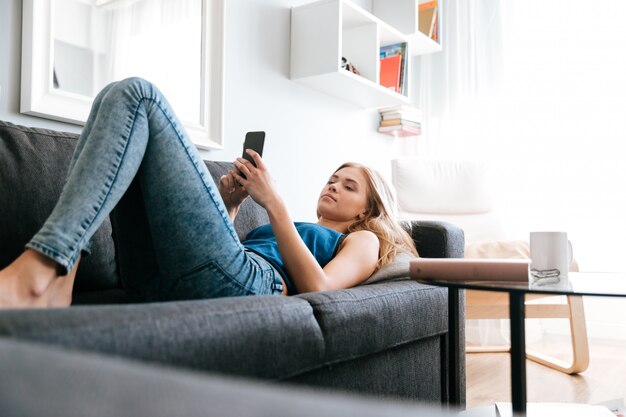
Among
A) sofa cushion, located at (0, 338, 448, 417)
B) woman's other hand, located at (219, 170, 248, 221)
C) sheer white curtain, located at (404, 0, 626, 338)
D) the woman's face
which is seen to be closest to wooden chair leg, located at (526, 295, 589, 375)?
sheer white curtain, located at (404, 0, 626, 338)

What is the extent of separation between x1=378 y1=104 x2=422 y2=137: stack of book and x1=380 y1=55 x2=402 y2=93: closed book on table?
21cm

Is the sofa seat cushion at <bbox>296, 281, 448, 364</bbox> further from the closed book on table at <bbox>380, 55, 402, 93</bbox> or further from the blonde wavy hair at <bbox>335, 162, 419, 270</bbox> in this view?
the closed book on table at <bbox>380, 55, 402, 93</bbox>

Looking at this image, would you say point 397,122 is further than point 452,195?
Yes

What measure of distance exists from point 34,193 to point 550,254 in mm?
1170

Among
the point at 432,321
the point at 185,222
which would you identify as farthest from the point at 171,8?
the point at 432,321

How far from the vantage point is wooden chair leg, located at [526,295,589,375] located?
220 cm

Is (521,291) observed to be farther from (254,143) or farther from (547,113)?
(547,113)

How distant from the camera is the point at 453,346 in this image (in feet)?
4.49

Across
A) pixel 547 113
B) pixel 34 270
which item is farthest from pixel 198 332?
pixel 547 113

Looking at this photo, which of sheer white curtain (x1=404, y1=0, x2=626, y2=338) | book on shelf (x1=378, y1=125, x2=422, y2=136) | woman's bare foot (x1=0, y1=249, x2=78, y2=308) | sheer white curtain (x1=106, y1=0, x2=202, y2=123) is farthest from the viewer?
book on shelf (x1=378, y1=125, x2=422, y2=136)

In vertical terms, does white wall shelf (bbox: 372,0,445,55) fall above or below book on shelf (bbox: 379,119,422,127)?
above

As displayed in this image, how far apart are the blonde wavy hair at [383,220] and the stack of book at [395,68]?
1.43 metres

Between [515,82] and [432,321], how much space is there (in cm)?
231

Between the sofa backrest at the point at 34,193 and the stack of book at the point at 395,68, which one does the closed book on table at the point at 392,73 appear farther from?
the sofa backrest at the point at 34,193
